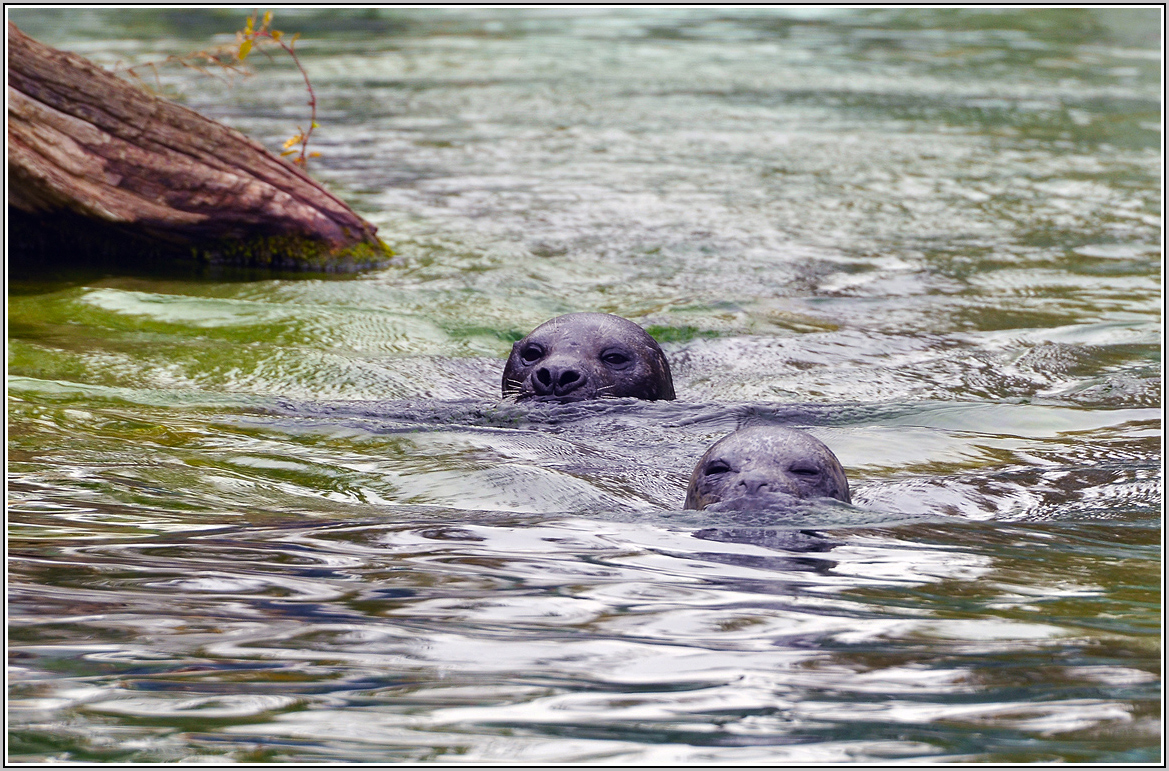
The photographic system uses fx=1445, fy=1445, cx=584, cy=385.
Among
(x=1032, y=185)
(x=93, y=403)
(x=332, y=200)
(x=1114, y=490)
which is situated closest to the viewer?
(x=1114, y=490)

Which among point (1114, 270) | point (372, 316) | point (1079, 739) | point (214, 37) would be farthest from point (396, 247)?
point (214, 37)

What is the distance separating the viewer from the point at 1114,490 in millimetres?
5812

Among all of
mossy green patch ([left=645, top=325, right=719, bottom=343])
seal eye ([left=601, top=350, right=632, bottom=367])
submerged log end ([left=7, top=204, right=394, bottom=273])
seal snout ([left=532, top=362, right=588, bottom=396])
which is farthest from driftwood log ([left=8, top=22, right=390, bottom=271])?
seal snout ([left=532, top=362, right=588, bottom=396])

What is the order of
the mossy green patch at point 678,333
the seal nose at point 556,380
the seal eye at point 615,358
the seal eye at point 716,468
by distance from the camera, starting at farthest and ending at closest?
1. the mossy green patch at point 678,333
2. the seal eye at point 615,358
3. the seal nose at point 556,380
4. the seal eye at point 716,468

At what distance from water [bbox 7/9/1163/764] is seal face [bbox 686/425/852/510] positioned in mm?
134

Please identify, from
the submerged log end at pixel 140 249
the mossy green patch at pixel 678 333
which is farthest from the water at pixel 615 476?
the submerged log end at pixel 140 249

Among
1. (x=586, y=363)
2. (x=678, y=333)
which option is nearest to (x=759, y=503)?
(x=586, y=363)

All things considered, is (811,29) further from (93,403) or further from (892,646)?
(892,646)

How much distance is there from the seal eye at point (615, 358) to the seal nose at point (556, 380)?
310 mm

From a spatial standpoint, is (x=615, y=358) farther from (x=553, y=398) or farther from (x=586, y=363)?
(x=553, y=398)

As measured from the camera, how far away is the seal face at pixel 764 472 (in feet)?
16.7

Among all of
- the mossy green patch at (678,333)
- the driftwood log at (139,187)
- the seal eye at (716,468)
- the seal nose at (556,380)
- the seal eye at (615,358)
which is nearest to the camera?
the seal eye at (716,468)

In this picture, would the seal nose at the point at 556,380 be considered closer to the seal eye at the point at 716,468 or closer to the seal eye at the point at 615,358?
the seal eye at the point at 615,358

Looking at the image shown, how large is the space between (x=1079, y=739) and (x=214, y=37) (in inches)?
891
